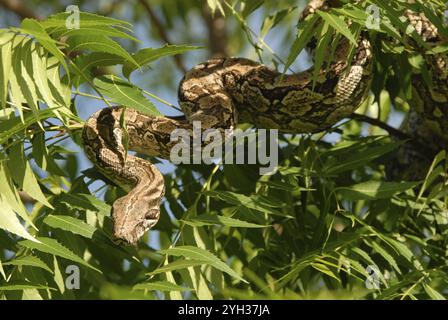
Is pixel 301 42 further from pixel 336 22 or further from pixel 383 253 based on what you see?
pixel 383 253

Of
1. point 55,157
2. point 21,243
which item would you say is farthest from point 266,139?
point 21,243

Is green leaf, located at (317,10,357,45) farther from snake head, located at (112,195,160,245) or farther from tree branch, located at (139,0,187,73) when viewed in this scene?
tree branch, located at (139,0,187,73)

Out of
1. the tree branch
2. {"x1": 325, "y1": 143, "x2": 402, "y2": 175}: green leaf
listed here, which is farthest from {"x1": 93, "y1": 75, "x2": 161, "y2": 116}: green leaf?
the tree branch

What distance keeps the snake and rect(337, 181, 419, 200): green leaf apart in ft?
2.69

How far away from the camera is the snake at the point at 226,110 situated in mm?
6094

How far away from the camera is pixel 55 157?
6391 mm

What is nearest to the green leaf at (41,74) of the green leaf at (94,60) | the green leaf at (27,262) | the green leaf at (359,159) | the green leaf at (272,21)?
the green leaf at (94,60)

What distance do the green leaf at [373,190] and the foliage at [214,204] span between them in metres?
0.01

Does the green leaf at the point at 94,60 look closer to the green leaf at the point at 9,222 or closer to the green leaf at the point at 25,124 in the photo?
the green leaf at the point at 25,124

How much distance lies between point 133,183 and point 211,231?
734mm

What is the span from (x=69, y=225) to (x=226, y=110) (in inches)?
68.4

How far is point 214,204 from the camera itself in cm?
636

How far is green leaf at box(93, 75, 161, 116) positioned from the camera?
16.5ft

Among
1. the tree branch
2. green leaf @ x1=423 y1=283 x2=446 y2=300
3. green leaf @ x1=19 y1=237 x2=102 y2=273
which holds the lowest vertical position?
green leaf @ x1=423 y1=283 x2=446 y2=300
